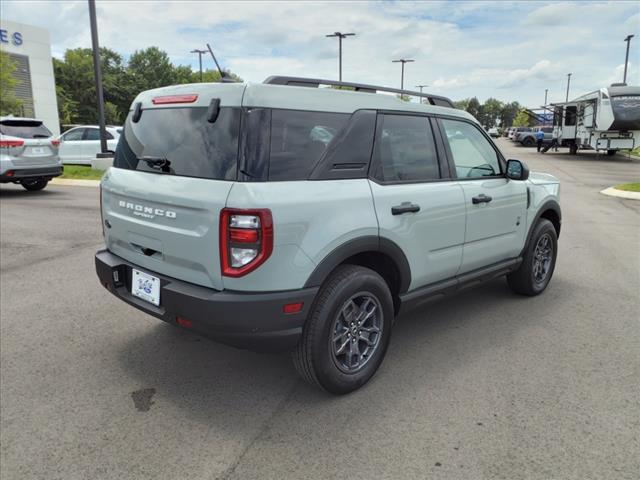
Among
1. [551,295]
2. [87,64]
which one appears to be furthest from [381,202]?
[87,64]

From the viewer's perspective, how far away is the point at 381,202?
3.14m

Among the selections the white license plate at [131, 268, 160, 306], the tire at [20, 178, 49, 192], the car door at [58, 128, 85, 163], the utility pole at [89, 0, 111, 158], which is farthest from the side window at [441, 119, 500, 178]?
the car door at [58, 128, 85, 163]

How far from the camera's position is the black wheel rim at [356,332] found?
10.1 feet

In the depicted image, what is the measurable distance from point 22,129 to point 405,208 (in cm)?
1065

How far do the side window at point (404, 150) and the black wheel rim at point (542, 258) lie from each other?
73.2 inches

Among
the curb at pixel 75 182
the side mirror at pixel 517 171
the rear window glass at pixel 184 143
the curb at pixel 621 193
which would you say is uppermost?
the rear window glass at pixel 184 143

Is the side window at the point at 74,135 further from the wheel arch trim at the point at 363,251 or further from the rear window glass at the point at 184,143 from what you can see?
the wheel arch trim at the point at 363,251

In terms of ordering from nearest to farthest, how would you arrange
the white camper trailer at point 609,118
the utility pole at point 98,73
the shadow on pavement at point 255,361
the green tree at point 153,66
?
the shadow on pavement at point 255,361 < the utility pole at point 98,73 < the white camper trailer at point 609,118 < the green tree at point 153,66

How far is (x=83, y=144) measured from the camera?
17.0 metres

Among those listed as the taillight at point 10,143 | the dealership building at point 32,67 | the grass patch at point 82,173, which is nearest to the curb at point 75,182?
Answer: the grass patch at point 82,173

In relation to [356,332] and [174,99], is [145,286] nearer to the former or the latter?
[174,99]

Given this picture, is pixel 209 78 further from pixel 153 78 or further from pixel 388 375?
pixel 388 375

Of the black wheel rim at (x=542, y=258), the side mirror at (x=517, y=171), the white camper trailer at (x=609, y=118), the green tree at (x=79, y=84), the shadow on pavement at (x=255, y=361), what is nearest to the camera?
the shadow on pavement at (x=255, y=361)

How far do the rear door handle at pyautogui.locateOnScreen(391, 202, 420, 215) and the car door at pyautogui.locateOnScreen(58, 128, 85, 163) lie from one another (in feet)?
54.2
